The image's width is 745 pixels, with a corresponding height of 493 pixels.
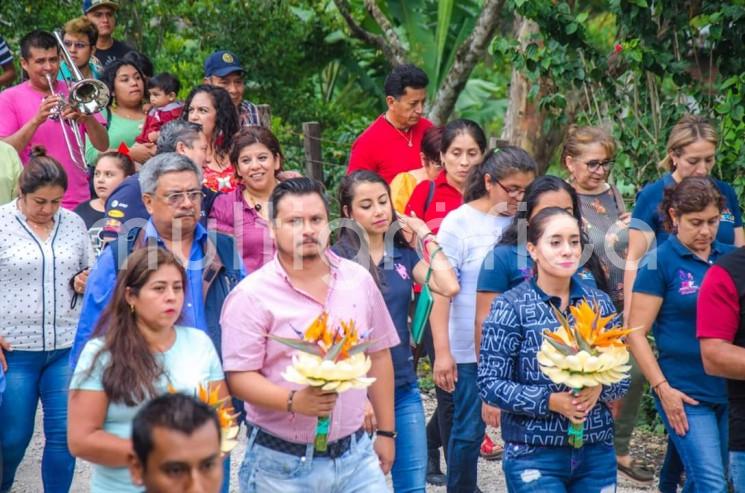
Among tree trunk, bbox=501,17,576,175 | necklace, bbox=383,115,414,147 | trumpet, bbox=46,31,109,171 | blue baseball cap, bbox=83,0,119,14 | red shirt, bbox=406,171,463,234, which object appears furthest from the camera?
tree trunk, bbox=501,17,576,175

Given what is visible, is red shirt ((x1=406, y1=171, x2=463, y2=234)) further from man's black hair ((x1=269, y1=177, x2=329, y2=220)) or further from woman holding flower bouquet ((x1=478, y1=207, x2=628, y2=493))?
man's black hair ((x1=269, y1=177, x2=329, y2=220))

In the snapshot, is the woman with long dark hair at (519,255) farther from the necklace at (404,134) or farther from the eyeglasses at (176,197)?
the necklace at (404,134)

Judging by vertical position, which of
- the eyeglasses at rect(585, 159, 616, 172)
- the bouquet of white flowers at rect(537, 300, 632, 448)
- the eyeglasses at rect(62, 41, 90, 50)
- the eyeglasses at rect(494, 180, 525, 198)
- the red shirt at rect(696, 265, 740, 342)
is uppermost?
the eyeglasses at rect(62, 41, 90, 50)

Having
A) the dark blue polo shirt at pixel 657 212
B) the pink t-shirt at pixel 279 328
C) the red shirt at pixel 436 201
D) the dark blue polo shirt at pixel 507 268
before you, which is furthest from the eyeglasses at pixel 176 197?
the dark blue polo shirt at pixel 657 212

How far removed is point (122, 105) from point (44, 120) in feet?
2.61

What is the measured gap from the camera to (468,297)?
6.70 metres

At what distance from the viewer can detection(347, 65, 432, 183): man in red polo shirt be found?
332 inches

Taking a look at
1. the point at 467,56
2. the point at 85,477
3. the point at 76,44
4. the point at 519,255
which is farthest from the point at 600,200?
the point at 467,56

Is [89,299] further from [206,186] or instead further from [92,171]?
[92,171]

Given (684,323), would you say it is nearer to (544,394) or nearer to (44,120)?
(544,394)

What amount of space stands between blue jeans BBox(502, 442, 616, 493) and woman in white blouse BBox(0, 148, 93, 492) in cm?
262

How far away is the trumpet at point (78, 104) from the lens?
28.7 feet

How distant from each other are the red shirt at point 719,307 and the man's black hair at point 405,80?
349cm

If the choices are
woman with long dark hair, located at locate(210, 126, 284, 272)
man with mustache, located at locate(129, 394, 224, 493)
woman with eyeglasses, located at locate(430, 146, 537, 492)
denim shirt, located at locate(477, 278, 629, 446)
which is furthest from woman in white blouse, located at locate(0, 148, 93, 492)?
man with mustache, located at locate(129, 394, 224, 493)
